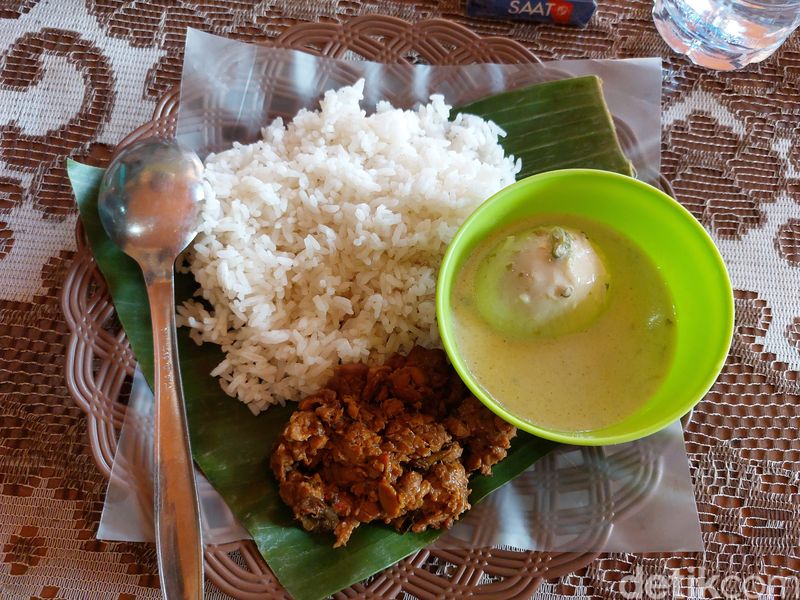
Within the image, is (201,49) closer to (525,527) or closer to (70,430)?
(70,430)

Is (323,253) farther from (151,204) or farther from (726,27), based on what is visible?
(726,27)

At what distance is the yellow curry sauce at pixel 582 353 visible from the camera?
72.4 inches

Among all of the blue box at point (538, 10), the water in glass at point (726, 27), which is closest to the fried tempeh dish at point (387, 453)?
the blue box at point (538, 10)

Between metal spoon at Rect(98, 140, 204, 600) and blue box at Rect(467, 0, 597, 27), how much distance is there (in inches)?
53.0

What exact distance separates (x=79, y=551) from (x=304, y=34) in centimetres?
198

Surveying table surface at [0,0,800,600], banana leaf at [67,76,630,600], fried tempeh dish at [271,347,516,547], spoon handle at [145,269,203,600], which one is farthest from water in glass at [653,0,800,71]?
spoon handle at [145,269,203,600]

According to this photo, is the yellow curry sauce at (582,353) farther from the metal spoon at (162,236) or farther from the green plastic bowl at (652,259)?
the metal spoon at (162,236)

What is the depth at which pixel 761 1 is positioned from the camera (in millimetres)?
2479

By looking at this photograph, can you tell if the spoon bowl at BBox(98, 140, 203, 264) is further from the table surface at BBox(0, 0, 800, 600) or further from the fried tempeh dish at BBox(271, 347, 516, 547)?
the fried tempeh dish at BBox(271, 347, 516, 547)

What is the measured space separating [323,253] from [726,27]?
1.93m

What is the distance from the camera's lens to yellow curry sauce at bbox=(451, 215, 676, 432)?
6.04 ft

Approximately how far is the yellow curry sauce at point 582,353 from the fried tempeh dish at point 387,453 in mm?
123

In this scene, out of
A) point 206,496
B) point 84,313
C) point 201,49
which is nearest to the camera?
point 206,496

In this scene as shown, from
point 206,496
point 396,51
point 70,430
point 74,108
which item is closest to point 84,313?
point 70,430
